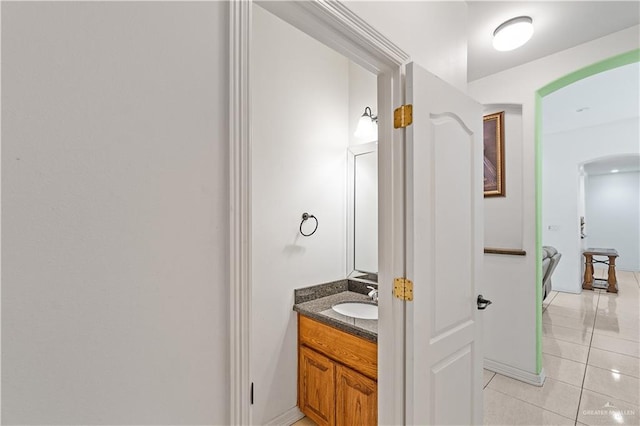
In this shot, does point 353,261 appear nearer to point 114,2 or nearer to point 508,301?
point 508,301

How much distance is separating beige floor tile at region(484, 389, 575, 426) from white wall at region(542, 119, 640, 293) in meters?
4.27

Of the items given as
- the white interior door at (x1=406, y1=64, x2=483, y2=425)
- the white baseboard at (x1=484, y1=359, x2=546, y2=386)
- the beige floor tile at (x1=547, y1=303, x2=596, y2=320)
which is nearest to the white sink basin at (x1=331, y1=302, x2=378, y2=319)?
the white interior door at (x1=406, y1=64, x2=483, y2=425)

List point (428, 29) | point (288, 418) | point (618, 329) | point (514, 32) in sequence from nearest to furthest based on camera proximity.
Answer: point (428, 29) < point (514, 32) < point (288, 418) < point (618, 329)

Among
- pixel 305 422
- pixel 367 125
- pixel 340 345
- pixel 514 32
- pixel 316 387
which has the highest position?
pixel 514 32

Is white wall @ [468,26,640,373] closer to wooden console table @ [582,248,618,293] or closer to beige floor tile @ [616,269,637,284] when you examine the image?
wooden console table @ [582,248,618,293]

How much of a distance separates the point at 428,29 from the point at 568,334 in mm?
3893

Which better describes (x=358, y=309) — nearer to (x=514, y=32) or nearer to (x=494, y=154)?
(x=494, y=154)

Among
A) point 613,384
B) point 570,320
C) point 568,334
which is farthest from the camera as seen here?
point 570,320

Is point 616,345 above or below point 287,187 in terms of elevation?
below

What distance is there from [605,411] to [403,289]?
222 centimetres

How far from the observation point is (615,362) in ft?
9.04

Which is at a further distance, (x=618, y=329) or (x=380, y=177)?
(x=618, y=329)

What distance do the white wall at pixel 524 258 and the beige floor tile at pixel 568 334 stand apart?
126cm

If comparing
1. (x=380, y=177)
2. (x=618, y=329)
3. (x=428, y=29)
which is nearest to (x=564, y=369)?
(x=618, y=329)
